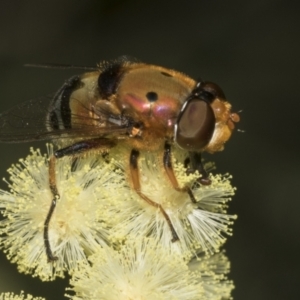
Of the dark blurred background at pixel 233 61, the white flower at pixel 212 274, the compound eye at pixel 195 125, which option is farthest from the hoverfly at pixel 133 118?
the dark blurred background at pixel 233 61

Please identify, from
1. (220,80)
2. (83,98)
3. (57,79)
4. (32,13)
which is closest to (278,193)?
(220,80)

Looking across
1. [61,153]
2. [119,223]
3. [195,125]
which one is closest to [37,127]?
[61,153]

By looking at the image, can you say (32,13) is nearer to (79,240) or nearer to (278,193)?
(278,193)

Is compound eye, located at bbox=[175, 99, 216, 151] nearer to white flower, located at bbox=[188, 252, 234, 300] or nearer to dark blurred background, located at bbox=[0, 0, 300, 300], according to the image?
white flower, located at bbox=[188, 252, 234, 300]

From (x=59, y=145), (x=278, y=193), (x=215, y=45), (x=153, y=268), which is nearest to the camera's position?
(x=153, y=268)

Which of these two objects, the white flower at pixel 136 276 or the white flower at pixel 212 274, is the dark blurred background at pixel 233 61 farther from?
the white flower at pixel 136 276

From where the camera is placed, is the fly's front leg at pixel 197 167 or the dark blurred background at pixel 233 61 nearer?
the fly's front leg at pixel 197 167

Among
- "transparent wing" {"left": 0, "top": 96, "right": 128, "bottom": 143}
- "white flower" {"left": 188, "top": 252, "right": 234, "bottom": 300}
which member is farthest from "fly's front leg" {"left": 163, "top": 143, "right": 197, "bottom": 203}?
"white flower" {"left": 188, "top": 252, "right": 234, "bottom": 300}

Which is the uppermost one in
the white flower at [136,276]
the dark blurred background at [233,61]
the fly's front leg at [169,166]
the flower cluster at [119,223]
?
the dark blurred background at [233,61]
